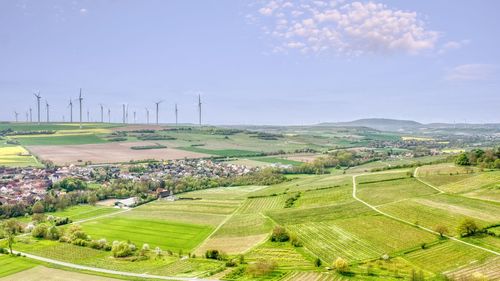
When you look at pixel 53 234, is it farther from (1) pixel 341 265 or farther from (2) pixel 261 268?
(1) pixel 341 265

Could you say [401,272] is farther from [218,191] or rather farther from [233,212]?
[218,191]

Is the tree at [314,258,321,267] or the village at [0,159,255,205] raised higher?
the village at [0,159,255,205]

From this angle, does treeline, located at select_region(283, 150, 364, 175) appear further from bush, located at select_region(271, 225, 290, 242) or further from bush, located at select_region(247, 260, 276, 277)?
bush, located at select_region(247, 260, 276, 277)

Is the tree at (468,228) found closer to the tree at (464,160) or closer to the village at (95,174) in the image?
the tree at (464,160)

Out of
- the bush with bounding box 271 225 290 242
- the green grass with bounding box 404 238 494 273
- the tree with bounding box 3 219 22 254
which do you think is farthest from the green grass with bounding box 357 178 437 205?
the tree with bounding box 3 219 22 254

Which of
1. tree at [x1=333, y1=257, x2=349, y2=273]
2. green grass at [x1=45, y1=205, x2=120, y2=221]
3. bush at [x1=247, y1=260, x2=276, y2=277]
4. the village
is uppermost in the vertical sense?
the village

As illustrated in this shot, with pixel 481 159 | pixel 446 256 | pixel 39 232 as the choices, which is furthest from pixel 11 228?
pixel 481 159

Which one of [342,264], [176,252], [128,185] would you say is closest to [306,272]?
[342,264]
